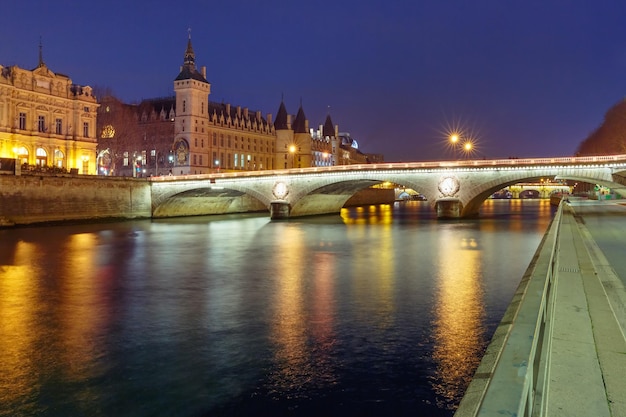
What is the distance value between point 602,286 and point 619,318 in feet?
9.83

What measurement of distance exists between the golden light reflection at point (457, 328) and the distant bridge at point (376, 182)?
114 ft

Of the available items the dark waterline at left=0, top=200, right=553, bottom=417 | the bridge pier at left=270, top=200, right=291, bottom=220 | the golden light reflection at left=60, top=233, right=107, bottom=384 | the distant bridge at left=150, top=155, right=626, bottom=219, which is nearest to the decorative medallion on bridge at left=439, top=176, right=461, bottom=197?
the distant bridge at left=150, top=155, right=626, bottom=219

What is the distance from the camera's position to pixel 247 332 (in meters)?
14.2

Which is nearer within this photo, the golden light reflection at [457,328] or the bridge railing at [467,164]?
the golden light reflection at [457,328]

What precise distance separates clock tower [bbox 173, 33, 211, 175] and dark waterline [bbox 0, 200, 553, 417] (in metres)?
71.9

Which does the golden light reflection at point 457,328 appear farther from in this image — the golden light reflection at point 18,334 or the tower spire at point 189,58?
the tower spire at point 189,58

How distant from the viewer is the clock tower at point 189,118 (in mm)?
99938

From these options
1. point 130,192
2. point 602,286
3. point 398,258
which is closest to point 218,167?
point 130,192

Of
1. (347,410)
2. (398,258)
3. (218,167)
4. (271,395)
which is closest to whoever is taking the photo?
(347,410)

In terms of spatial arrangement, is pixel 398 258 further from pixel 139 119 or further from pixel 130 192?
pixel 139 119

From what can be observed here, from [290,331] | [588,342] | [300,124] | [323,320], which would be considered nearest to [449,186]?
[323,320]

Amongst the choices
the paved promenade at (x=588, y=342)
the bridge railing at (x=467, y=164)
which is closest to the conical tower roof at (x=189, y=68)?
the bridge railing at (x=467, y=164)

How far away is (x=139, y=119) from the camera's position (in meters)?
110

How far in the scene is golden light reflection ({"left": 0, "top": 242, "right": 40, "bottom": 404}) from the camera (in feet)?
34.5
